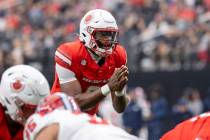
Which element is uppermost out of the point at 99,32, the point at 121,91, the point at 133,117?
the point at 99,32

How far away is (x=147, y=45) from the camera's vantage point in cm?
1639

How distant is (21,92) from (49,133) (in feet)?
2.57

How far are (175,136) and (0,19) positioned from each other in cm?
1349

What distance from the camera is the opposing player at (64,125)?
14.1 feet

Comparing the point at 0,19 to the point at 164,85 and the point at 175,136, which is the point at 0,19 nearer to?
the point at 164,85

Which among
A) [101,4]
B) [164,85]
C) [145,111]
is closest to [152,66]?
[164,85]

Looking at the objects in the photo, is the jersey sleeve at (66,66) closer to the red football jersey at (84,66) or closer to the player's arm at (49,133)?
the red football jersey at (84,66)

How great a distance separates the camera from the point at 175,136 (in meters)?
5.19

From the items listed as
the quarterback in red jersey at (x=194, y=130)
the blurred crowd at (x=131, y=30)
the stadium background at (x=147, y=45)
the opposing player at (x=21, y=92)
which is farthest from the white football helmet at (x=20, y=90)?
the blurred crowd at (x=131, y=30)

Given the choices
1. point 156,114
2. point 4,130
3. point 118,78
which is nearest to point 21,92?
point 4,130

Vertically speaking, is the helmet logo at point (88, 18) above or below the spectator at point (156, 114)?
above

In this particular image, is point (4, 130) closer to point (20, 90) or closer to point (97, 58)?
point (20, 90)

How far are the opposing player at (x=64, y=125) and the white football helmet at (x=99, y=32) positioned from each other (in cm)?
220

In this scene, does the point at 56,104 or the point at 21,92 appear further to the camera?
the point at 21,92
